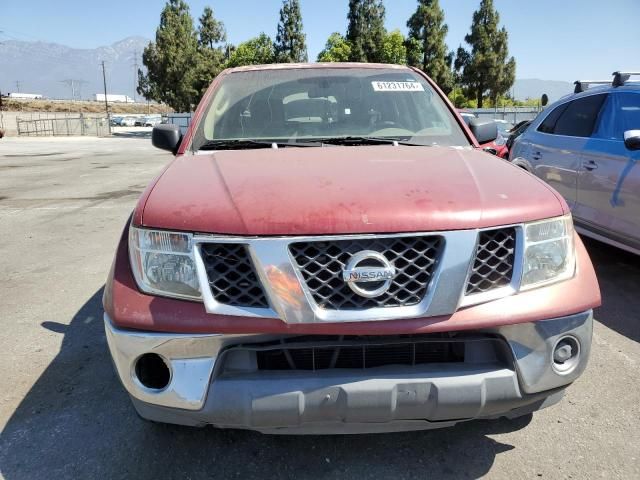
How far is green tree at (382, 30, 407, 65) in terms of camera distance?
45062 millimetres

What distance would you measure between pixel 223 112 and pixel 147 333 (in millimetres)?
1862

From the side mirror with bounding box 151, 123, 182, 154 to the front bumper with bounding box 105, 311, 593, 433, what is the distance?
5.63ft

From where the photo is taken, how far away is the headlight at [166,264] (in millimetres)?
1966

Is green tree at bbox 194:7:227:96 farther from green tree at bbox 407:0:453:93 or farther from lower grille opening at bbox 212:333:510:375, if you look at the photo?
lower grille opening at bbox 212:333:510:375

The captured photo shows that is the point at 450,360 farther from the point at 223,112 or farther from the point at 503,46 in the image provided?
the point at 503,46

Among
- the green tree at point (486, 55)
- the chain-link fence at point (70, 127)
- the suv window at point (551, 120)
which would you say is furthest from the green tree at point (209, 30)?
the suv window at point (551, 120)

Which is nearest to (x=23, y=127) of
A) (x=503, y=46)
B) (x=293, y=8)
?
(x=293, y=8)

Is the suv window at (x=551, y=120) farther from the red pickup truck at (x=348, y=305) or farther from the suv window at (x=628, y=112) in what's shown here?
the red pickup truck at (x=348, y=305)

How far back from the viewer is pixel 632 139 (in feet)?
14.5

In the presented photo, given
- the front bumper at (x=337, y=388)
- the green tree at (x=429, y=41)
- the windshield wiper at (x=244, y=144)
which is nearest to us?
the front bumper at (x=337, y=388)

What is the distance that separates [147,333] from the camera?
76.0 inches

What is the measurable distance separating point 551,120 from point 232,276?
5248 mm

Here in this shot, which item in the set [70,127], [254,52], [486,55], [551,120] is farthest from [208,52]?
[551,120]

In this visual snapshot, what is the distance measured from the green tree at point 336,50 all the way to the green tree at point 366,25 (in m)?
0.51
